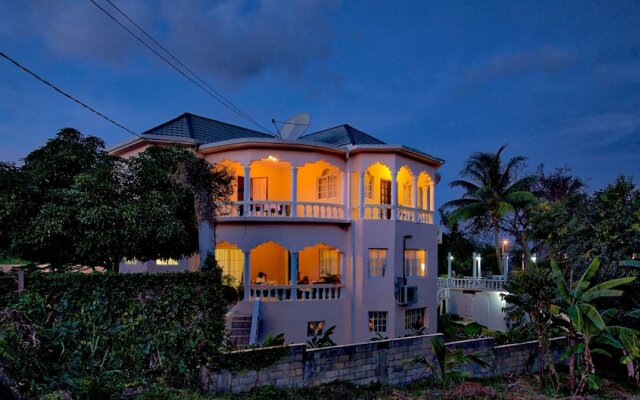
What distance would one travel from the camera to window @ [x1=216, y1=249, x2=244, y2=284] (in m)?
19.4

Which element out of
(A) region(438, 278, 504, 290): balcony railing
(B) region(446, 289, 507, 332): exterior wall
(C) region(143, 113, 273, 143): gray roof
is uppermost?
(C) region(143, 113, 273, 143): gray roof

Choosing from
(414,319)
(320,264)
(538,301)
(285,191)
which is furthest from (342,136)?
(538,301)

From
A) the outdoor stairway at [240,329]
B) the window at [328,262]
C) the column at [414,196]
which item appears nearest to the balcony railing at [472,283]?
the column at [414,196]

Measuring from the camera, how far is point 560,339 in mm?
14781

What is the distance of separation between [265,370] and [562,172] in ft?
100

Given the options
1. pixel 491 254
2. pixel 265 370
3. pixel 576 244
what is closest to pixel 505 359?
Result: pixel 576 244

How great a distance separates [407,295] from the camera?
17.7m

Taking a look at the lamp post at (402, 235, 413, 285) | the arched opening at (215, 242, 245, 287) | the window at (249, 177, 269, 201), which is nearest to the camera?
the lamp post at (402, 235, 413, 285)

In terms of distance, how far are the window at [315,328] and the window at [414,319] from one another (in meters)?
3.77

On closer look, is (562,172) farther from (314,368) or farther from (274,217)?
(314,368)

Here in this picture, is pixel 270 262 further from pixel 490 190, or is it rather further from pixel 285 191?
pixel 490 190

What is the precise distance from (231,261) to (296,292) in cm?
411

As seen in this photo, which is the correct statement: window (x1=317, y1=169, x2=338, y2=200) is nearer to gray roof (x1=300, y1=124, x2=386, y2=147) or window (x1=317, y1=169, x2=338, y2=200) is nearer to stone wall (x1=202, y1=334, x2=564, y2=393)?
gray roof (x1=300, y1=124, x2=386, y2=147)

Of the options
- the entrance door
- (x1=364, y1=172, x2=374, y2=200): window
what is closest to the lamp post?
the entrance door
